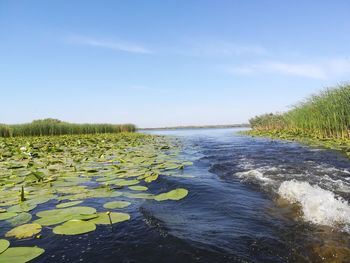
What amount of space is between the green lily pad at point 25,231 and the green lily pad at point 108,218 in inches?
22.8

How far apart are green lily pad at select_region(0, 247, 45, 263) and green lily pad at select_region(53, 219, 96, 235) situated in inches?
17.4

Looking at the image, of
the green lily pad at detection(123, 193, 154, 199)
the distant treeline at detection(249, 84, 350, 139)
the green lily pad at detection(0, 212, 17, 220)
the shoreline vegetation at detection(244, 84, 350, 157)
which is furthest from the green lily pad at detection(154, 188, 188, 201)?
the distant treeline at detection(249, 84, 350, 139)

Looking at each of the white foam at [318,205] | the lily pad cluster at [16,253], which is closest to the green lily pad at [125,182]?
the white foam at [318,205]

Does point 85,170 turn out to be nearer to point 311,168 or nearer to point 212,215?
point 212,215

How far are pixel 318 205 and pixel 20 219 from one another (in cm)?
379

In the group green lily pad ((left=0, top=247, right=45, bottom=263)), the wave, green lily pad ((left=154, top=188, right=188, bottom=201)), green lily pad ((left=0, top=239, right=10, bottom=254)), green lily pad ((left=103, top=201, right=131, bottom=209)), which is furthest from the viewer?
the wave

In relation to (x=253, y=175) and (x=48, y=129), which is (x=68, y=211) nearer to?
(x=253, y=175)

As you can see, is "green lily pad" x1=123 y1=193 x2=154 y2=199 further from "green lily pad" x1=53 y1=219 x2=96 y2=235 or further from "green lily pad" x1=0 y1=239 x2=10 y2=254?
"green lily pad" x1=0 y1=239 x2=10 y2=254

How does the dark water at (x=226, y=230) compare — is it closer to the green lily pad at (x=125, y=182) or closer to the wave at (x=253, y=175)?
the green lily pad at (x=125, y=182)

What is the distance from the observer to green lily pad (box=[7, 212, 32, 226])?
3366 millimetres

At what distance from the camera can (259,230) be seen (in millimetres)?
3273

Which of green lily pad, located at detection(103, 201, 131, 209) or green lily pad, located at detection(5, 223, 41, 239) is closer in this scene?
green lily pad, located at detection(5, 223, 41, 239)

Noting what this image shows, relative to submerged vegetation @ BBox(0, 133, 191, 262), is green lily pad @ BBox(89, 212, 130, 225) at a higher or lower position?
lower

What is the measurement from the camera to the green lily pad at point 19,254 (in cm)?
235
